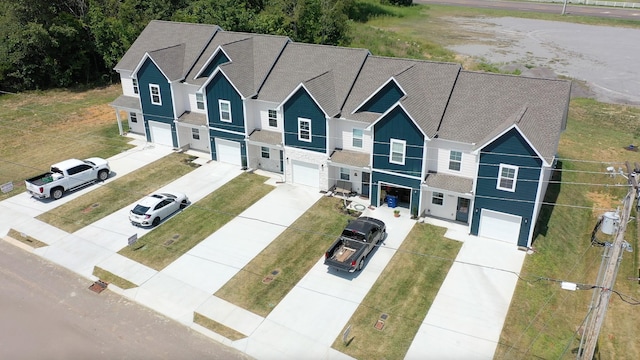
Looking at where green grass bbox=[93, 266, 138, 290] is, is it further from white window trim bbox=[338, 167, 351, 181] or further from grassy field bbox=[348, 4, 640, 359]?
white window trim bbox=[338, 167, 351, 181]

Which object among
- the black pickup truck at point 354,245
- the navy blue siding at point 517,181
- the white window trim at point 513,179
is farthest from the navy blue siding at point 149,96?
the white window trim at point 513,179

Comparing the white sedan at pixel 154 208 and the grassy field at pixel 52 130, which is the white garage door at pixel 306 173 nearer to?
the white sedan at pixel 154 208

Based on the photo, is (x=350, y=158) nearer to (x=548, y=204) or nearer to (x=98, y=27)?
(x=548, y=204)

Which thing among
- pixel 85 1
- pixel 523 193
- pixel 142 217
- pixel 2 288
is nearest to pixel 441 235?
pixel 523 193

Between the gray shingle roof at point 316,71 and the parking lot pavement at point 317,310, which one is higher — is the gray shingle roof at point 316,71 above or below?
above

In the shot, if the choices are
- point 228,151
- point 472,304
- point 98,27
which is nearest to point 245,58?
point 228,151

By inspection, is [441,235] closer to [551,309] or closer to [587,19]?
[551,309]

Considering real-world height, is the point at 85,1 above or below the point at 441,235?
above
